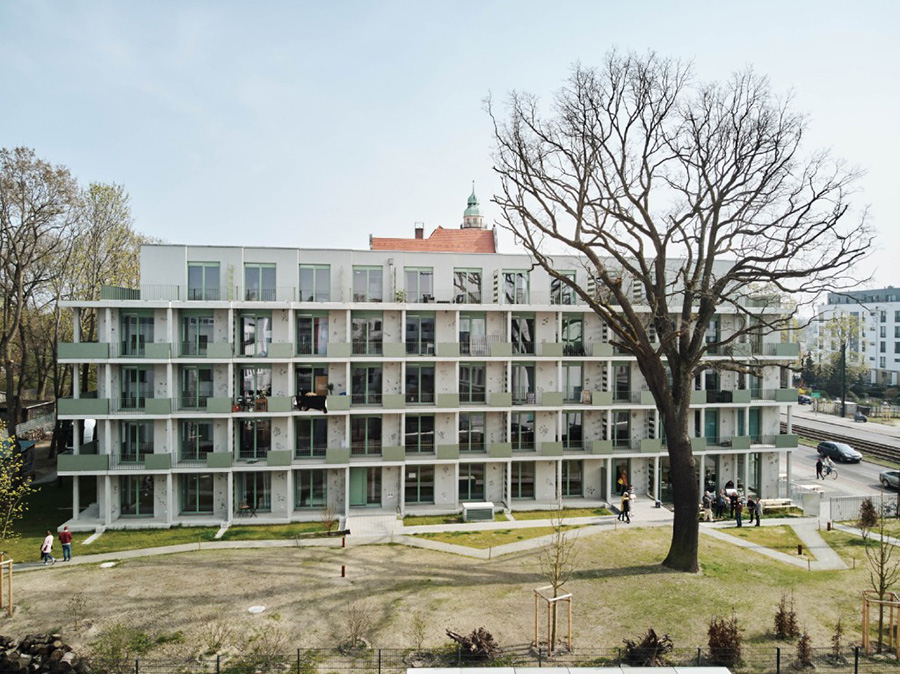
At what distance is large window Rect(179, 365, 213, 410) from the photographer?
28.8 metres

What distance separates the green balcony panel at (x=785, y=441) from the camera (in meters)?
33.2

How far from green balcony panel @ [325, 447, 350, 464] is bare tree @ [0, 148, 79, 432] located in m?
21.7

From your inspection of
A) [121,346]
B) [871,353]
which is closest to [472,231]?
[121,346]

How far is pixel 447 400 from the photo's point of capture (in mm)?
30172

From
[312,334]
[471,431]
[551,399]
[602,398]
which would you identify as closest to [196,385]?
[312,334]

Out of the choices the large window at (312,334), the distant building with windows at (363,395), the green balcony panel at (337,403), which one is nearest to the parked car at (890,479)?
the distant building with windows at (363,395)

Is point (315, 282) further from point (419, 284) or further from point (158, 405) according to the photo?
point (158, 405)

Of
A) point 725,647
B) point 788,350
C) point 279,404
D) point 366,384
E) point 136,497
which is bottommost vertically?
point 725,647

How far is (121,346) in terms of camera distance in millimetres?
28344

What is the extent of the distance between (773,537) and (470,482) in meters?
14.7

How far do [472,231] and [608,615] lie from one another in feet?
119

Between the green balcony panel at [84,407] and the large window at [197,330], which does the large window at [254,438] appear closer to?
the large window at [197,330]

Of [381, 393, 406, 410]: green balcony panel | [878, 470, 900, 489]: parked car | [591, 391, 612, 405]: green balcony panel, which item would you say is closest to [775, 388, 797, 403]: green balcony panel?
[878, 470, 900, 489]: parked car

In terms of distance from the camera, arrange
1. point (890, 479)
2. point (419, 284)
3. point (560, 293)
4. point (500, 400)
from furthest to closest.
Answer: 1. point (890, 479)
2. point (560, 293)
3. point (419, 284)
4. point (500, 400)
